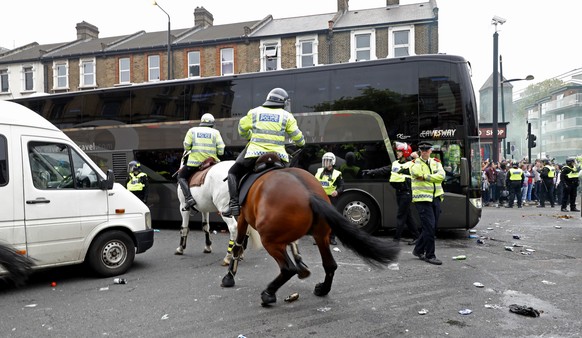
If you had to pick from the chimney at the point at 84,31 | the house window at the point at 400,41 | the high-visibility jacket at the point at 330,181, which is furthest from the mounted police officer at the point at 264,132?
the chimney at the point at 84,31

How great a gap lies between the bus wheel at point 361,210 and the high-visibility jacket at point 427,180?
9.69ft

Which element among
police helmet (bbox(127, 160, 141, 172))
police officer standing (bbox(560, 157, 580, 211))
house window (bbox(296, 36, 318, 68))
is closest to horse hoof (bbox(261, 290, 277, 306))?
police helmet (bbox(127, 160, 141, 172))

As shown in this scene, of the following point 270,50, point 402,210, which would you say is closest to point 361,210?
point 402,210

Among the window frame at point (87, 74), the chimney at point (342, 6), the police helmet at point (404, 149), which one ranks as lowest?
the police helmet at point (404, 149)

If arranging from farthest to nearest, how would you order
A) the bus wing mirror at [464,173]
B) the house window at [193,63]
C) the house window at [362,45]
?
the house window at [193,63] → the house window at [362,45] → the bus wing mirror at [464,173]

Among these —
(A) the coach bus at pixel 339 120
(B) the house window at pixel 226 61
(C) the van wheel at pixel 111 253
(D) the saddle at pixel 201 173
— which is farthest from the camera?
(B) the house window at pixel 226 61

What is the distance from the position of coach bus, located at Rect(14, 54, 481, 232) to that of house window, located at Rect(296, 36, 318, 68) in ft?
57.5

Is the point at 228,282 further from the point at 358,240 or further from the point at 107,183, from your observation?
the point at 107,183

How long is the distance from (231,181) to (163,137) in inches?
285

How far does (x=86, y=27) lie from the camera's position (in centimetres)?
3769

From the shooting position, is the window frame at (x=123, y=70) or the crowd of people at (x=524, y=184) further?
the window frame at (x=123, y=70)

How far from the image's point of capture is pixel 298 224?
15.4ft

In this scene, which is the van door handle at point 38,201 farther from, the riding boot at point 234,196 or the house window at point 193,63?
the house window at point 193,63

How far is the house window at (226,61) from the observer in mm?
30156
